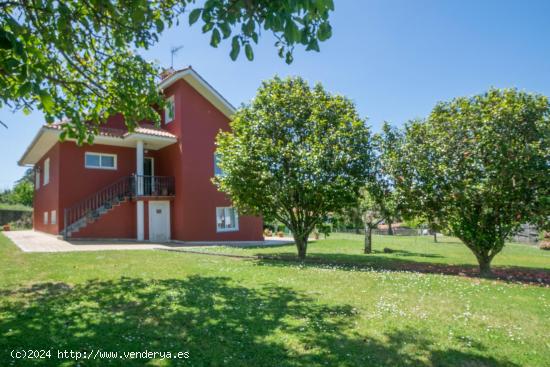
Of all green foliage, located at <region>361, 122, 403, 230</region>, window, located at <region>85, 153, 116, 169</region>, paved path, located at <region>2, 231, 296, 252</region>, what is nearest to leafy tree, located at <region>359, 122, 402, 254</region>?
green foliage, located at <region>361, 122, 403, 230</region>

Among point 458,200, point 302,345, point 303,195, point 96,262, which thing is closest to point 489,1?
point 458,200

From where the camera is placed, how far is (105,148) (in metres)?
19.1

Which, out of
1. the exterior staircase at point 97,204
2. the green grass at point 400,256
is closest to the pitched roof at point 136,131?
the exterior staircase at point 97,204

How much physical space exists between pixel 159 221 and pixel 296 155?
35.7 ft

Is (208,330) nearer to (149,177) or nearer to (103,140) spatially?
(149,177)

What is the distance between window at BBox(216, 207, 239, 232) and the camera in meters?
20.2

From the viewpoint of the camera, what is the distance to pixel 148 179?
19.5 m

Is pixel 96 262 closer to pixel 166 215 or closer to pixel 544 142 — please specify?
pixel 166 215

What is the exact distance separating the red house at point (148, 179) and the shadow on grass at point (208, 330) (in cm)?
1250

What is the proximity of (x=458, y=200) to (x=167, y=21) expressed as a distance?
910cm

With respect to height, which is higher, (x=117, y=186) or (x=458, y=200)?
(x=117, y=186)

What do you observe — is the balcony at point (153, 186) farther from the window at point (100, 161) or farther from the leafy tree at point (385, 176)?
the leafy tree at point (385, 176)

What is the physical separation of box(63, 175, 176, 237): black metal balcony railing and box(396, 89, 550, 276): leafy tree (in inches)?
526

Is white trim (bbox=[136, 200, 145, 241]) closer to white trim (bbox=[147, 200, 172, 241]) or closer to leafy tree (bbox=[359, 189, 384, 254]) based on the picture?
white trim (bbox=[147, 200, 172, 241])
